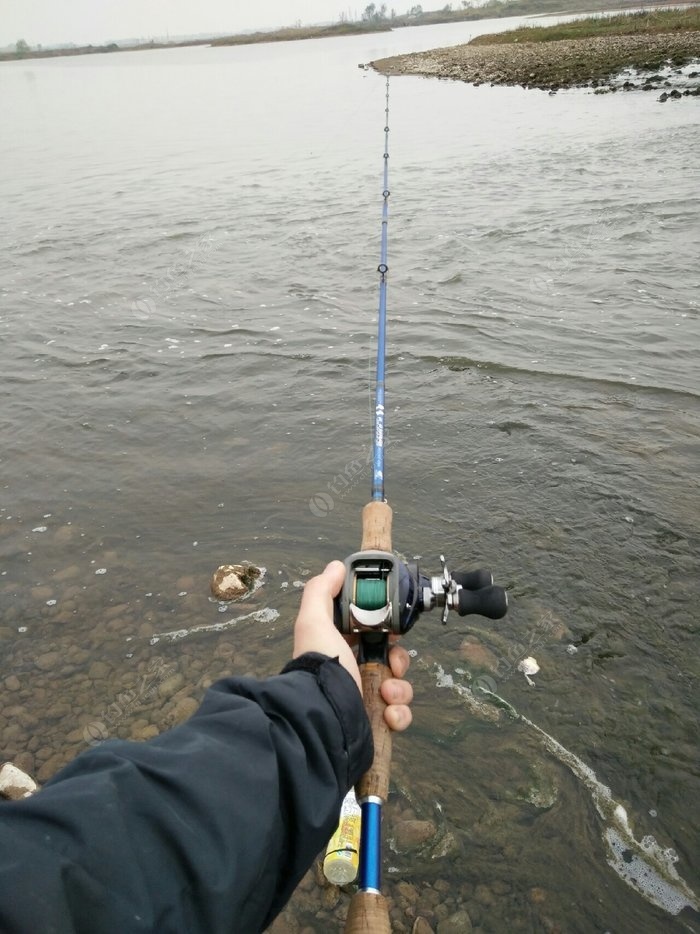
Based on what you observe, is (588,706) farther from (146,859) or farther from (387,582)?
(146,859)

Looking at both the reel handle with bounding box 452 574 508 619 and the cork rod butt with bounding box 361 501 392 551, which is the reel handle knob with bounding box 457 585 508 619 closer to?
the reel handle with bounding box 452 574 508 619

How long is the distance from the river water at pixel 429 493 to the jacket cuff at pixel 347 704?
5.70 feet

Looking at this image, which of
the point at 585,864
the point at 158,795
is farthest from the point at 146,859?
the point at 585,864

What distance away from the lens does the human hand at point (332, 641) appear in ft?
6.37

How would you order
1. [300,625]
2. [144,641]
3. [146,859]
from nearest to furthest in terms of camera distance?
1. [146,859]
2. [300,625]
3. [144,641]

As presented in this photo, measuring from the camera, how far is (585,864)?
10.1 ft

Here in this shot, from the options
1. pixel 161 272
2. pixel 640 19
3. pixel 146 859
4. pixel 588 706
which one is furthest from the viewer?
pixel 640 19

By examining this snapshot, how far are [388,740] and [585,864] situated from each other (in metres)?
1.64

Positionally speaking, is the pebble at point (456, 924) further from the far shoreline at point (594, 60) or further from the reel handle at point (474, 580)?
the far shoreline at point (594, 60)

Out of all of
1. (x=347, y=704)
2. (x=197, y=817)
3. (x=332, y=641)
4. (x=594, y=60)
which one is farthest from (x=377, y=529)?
(x=594, y=60)

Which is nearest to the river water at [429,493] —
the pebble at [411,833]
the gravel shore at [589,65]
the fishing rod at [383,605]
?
the pebble at [411,833]

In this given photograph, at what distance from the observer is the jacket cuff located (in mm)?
1629

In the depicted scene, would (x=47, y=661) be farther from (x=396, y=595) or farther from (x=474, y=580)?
(x=474, y=580)

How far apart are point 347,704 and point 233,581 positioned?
10.7ft
